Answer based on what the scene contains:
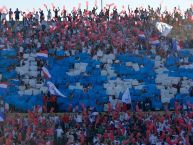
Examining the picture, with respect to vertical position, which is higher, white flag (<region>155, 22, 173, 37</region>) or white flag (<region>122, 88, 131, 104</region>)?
white flag (<region>155, 22, 173, 37</region>)

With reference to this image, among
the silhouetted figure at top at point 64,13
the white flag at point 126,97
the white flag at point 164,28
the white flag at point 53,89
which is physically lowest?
the white flag at point 126,97

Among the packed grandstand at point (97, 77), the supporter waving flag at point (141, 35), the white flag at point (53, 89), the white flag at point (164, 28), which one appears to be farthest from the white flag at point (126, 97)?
the white flag at point (164, 28)

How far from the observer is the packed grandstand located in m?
17.9

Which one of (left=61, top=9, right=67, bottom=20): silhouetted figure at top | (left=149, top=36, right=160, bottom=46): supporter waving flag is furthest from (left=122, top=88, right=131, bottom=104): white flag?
(left=61, top=9, right=67, bottom=20): silhouetted figure at top

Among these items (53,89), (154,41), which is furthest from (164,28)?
(53,89)

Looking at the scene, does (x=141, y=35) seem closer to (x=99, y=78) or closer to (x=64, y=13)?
(x=99, y=78)

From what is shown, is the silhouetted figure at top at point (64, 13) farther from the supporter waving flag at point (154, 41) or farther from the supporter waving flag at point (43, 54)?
the supporter waving flag at point (154, 41)

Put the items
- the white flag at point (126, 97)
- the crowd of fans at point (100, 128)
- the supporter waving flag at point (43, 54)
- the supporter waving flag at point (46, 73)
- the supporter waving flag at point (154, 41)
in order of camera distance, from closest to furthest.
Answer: the crowd of fans at point (100, 128) → the white flag at point (126, 97) → the supporter waving flag at point (46, 73) → the supporter waving flag at point (43, 54) → the supporter waving flag at point (154, 41)

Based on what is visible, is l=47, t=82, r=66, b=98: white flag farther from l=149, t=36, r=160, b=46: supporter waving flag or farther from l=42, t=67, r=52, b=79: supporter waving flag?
l=149, t=36, r=160, b=46: supporter waving flag

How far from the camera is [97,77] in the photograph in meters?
21.7

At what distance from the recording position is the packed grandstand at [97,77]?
1792 cm

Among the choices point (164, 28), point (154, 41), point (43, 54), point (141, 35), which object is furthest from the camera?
point (164, 28)

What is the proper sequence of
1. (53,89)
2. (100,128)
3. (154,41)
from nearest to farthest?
1. (100,128)
2. (53,89)
3. (154,41)

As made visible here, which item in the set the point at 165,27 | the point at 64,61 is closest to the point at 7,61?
the point at 64,61
